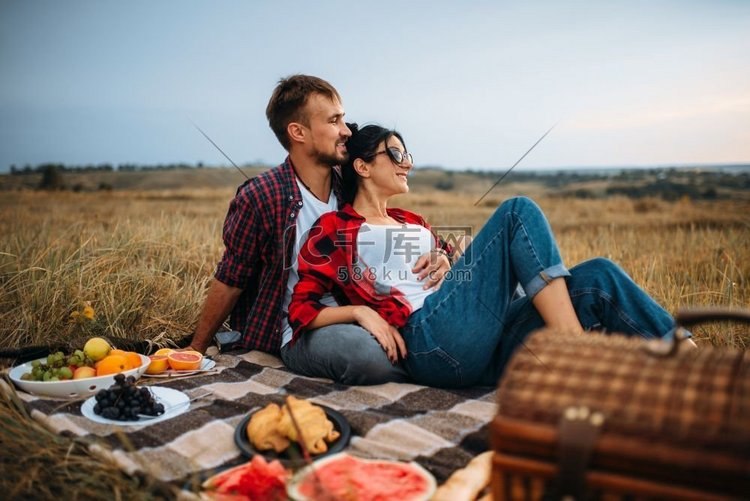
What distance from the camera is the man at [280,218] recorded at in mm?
4035

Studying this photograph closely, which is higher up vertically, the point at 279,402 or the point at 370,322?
the point at 370,322

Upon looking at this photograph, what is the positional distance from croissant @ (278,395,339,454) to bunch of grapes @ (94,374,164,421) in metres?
0.85

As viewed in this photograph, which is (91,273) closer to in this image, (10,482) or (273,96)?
(273,96)

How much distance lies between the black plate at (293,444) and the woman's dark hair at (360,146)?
1.72m

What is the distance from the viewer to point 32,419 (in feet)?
9.98

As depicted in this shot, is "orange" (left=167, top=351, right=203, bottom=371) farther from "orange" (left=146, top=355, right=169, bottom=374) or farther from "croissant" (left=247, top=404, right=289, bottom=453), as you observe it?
"croissant" (left=247, top=404, right=289, bottom=453)

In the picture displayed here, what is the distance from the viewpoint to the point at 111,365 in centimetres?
348

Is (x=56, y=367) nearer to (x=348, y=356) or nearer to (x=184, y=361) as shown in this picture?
(x=184, y=361)

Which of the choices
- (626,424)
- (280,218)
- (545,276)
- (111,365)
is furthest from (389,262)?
(626,424)

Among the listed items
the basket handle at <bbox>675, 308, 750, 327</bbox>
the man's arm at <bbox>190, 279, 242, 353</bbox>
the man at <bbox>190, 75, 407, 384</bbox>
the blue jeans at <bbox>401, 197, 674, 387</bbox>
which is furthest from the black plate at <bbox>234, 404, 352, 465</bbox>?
the basket handle at <bbox>675, 308, 750, 327</bbox>

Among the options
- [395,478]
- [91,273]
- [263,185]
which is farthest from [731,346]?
[91,273]

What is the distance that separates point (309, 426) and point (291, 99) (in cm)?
245

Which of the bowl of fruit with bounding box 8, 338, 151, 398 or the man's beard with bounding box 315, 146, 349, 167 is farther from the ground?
the man's beard with bounding box 315, 146, 349, 167

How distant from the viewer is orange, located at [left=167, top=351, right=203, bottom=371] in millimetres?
3812
